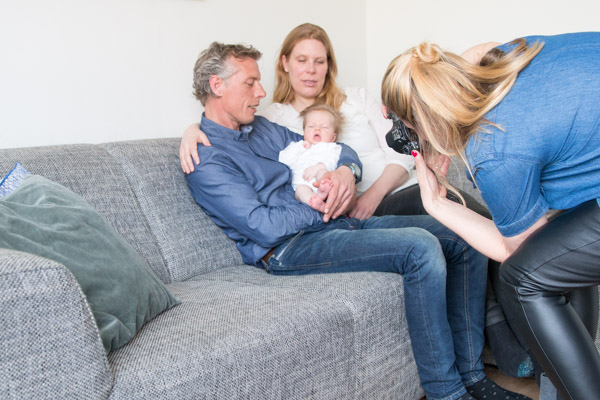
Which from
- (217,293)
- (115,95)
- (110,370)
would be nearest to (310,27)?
(115,95)

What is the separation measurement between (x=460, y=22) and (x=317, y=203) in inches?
64.6

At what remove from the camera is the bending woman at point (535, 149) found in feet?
3.67

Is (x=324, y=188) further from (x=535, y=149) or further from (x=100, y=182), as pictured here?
(x=535, y=149)

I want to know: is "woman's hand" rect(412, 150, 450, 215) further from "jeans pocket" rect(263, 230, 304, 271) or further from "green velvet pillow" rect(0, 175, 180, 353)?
"green velvet pillow" rect(0, 175, 180, 353)

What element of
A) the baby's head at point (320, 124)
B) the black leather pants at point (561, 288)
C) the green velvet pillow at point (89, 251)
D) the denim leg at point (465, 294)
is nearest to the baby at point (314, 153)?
the baby's head at point (320, 124)

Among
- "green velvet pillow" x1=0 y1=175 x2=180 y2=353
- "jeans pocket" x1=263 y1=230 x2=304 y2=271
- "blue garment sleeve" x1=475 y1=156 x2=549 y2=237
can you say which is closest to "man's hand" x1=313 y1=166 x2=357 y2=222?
"jeans pocket" x1=263 y1=230 x2=304 y2=271

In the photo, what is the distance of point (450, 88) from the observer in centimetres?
117

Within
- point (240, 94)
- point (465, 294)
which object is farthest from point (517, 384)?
point (240, 94)

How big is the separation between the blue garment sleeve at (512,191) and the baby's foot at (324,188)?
2.54 ft

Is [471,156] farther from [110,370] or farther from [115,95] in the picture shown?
[115,95]

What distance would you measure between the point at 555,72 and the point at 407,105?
29cm

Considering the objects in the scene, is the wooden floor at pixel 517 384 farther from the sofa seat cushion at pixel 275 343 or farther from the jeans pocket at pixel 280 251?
the jeans pocket at pixel 280 251

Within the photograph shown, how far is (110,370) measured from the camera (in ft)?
3.51

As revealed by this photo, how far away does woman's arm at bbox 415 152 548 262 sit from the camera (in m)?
1.37
